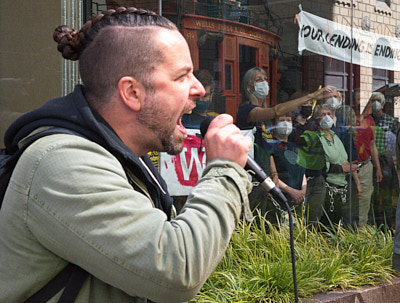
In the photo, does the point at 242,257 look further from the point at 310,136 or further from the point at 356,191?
the point at 356,191

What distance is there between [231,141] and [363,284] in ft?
14.1

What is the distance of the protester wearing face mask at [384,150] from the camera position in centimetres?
762

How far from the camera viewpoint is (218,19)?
620 cm

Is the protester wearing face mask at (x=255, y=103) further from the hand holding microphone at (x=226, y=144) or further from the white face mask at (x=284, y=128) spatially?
the hand holding microphone at (x=226, y=144)

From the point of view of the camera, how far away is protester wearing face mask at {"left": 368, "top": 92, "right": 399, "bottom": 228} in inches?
300

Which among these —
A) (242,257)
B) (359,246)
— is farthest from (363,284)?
(242,257)

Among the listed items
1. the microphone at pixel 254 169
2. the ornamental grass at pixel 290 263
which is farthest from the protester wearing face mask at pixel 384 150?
the microphone at pixel 254 169

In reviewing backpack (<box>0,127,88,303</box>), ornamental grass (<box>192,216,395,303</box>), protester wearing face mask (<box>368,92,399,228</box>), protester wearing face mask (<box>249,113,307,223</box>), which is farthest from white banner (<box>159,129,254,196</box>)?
backpack (<box>0,127,88,303</box>)

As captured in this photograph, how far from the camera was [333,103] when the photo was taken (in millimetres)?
7164

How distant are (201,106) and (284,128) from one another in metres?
1.26

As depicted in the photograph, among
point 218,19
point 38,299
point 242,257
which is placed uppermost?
point 218,19

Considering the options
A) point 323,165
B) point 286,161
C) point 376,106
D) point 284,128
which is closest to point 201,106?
point 284,128

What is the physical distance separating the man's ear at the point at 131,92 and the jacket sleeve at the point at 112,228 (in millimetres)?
231

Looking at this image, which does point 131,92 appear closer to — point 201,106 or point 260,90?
point 201,106
